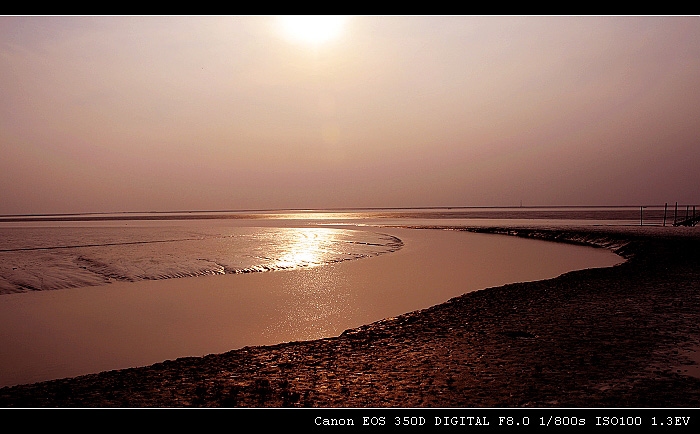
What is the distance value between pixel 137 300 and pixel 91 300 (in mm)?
1774

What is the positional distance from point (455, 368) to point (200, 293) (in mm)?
12902

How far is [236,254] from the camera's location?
104 feet

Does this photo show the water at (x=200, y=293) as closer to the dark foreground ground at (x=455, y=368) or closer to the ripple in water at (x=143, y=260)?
the ripple in water at (x=143, y=260)

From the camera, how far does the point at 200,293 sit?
18.4 m

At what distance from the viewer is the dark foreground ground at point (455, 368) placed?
6.95m

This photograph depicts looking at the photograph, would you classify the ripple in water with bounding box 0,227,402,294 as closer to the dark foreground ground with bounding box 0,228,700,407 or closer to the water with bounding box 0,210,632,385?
the water with bounding box 0,210,632,385

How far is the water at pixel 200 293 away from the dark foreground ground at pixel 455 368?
1.85m

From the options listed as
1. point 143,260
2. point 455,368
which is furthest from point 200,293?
point 455,368

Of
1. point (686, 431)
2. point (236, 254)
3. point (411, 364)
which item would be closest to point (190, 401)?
point (411, 364)

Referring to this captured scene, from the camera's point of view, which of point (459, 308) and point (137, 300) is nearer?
point (459, 308)

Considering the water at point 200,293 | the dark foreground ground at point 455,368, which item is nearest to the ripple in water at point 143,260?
the water at point 200,293

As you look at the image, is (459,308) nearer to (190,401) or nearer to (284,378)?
(284,378)

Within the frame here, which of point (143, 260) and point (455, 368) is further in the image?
point (143, 260)

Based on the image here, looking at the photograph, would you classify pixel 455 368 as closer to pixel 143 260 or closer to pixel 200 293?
pixel 200 293
